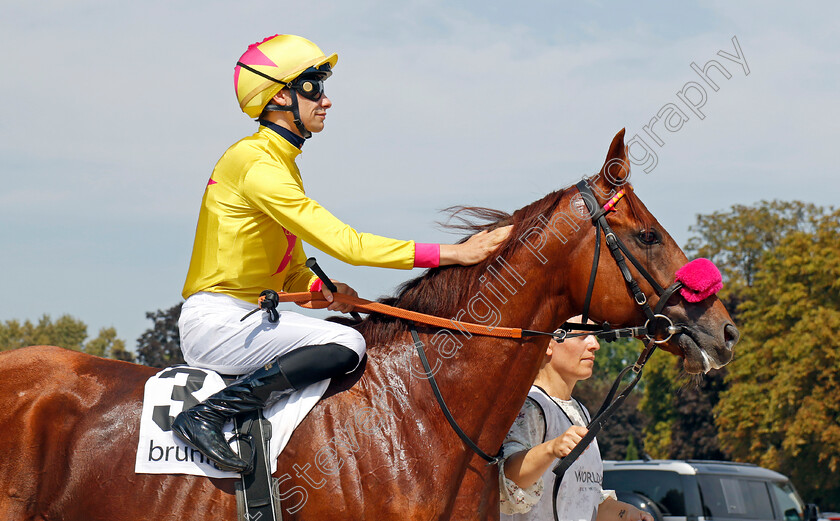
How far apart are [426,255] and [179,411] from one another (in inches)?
51.5

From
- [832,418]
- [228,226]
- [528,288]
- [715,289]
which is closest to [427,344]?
[528,288]

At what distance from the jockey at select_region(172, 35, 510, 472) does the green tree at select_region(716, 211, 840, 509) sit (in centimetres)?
3019

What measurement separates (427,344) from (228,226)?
3.54 ft

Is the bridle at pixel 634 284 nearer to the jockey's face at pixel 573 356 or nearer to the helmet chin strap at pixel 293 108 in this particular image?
the jockey's face at pixel 573 356

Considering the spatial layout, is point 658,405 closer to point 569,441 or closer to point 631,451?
point 631,451

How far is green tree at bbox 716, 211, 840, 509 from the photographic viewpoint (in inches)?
1212

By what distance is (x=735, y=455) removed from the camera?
115 feet

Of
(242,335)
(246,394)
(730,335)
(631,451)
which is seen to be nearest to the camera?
(246,394)

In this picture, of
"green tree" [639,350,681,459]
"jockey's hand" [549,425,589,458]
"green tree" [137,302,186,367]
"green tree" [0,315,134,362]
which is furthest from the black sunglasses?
"green tree" [0,315,134,362]

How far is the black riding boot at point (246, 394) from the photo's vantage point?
3.61 m

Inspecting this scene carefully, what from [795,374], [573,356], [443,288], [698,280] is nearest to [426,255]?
[443,288]

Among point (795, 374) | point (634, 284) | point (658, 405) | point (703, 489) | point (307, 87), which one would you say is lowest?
point (634, 284)

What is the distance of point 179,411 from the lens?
3.78 m

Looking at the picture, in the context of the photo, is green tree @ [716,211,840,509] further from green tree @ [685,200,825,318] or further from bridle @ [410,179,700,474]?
bridle @ [410,179,700,474]
